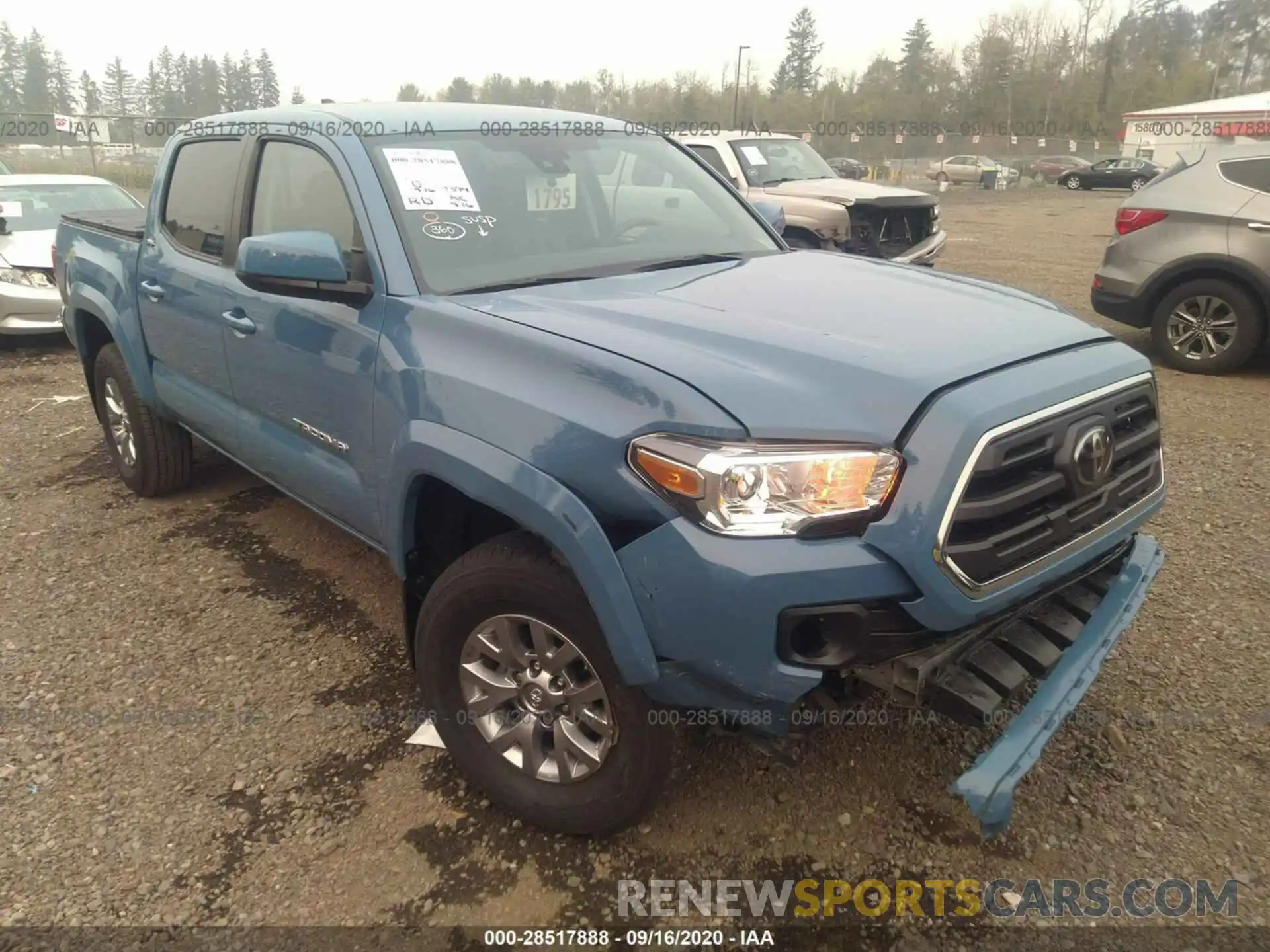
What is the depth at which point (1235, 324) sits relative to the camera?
669 centimetres

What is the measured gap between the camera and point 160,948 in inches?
83.3

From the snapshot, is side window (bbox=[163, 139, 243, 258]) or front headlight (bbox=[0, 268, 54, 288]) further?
front headlight (bbox=[0, 268, 54, 288])

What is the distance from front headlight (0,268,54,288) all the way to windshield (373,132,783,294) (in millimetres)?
6945

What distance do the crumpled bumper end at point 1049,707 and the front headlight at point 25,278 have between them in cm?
890

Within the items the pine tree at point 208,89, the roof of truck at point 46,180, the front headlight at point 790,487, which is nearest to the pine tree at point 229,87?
the pine tree at point 208,89

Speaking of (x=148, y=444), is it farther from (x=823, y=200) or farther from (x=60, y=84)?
(x=60, y=84)

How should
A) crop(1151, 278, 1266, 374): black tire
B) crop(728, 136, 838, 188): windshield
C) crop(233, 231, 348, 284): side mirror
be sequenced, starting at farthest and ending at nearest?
1. crop(728, 136, 838, 188): windshield
2. crop(1151, 278, 1266, 374): black tire
3. crop(233, 231, 348, 284): side mirror

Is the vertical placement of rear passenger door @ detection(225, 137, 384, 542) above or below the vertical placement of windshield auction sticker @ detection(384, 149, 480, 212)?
below

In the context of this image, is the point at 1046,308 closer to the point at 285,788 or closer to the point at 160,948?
the point at 285,788

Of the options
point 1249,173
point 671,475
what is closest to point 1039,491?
point 671,475

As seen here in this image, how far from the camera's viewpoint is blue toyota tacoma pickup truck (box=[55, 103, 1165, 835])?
6.10 ft

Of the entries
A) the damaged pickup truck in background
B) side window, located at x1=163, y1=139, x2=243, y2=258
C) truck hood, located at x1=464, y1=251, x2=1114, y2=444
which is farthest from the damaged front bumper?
side window, located at x1=163, y1=139, x2=243, y2=258

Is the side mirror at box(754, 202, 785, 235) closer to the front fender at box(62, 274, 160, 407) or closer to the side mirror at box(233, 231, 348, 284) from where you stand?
the side mirror at box(233, 231, 348, 284)

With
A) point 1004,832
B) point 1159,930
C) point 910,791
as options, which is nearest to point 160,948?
point 910,791
